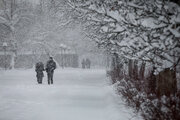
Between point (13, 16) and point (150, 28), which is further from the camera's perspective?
point (13, 16)

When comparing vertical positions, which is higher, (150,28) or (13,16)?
(13,16)

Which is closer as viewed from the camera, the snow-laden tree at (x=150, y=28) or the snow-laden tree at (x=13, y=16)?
the snow-laden tree at (x=150, y=28)

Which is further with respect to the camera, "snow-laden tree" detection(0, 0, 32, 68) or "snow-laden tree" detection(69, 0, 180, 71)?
"snow-laden tree" detection(0, 0, 32, 68)

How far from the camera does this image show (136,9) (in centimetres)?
830

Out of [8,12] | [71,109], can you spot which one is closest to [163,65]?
[71,109]

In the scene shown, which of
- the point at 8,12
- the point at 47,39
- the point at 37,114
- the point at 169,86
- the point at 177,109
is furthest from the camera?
the point at 47,39

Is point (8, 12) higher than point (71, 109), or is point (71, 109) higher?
point (8, 12)

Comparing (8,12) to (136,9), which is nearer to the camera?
(136,9)

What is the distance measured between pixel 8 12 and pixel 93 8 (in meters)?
42.7

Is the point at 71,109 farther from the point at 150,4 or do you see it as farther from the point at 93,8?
the point at 150,4

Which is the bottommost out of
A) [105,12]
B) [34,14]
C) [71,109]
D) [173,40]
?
[71,109]

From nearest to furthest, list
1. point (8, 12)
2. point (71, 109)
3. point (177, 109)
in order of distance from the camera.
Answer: point (177, 109) < point (71, 109) < point (8, 12)

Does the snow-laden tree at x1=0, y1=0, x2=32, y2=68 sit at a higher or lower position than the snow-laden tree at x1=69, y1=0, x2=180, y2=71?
higher

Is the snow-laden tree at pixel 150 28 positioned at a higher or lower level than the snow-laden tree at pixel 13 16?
lower
